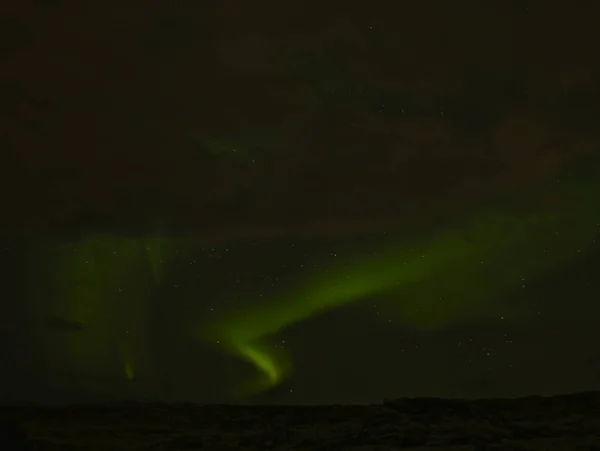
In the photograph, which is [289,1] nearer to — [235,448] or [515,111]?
[515,111]

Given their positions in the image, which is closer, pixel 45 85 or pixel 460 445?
pixel 460 445

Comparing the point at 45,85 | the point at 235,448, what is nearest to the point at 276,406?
the point at 235,448

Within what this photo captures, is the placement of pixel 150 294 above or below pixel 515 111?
below

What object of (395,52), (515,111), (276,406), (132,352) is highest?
(395,52)

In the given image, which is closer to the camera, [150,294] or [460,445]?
[460,445]

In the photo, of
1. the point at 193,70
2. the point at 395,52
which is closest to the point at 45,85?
the point at 193,70

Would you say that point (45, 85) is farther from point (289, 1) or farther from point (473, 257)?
point (473, 257)
